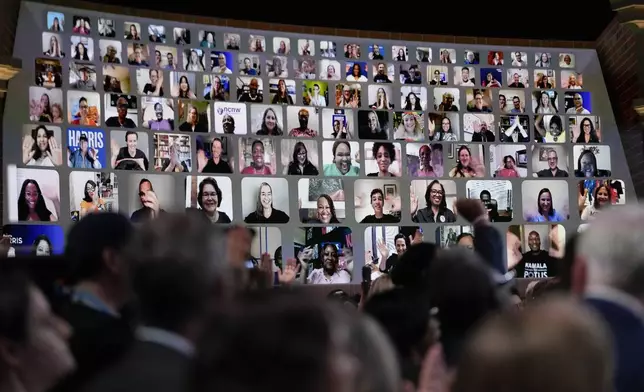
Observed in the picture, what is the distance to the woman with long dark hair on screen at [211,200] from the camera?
5.56 metres

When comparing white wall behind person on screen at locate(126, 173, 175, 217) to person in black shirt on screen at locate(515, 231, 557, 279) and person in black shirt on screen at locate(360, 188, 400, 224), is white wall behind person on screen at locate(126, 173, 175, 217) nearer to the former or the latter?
person in black shirt on screen at locate(360, 188, 400, 224)

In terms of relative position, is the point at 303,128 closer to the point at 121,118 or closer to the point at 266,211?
the point at 266,211

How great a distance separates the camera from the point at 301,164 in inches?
231

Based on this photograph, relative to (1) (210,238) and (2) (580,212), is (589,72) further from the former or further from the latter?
(1) (210,238)

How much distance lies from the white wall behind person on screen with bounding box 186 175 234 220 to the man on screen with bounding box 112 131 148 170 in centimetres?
36

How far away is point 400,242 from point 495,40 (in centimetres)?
206

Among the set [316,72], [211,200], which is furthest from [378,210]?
[211,200]

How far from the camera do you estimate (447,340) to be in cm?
165

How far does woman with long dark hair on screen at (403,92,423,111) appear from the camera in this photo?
6211 mm

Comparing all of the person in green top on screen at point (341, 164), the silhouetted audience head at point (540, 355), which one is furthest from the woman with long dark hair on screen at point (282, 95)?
the silhouetted audience head at point (540, 355)

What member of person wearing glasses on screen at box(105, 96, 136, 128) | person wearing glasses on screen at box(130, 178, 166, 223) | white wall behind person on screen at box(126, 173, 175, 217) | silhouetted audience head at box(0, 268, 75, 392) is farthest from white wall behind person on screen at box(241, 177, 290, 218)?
silhouetted audience head at box(0, 268, 75, 392)

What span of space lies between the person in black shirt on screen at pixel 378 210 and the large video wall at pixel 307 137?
1 cm

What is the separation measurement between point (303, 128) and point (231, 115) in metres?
0.59

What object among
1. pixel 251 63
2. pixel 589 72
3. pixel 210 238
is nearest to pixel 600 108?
pixel 589 72
